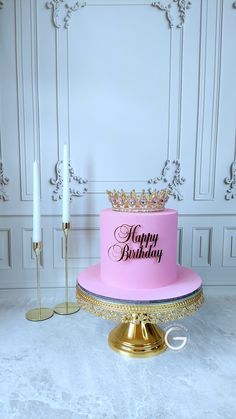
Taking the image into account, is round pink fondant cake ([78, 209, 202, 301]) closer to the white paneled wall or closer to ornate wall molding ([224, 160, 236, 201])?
the white paneled wall

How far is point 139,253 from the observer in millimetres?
1160

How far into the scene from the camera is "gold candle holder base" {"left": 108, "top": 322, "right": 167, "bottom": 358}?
48.8 inches

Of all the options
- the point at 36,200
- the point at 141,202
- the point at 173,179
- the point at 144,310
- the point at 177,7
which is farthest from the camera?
the point at 173,179

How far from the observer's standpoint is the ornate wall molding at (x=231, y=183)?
1849 mm

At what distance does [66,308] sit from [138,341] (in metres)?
0.57

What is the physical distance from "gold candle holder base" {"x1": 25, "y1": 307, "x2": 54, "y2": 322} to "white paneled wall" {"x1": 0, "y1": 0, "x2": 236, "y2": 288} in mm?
248

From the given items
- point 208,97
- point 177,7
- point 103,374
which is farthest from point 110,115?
point 103,374

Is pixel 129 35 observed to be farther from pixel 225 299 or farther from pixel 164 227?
pixel 225 299

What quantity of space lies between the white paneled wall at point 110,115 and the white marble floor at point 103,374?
52 centimetres

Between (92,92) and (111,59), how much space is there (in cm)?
22

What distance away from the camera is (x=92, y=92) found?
178 cm

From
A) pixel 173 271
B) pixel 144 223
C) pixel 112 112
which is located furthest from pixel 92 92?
pixel 173 271

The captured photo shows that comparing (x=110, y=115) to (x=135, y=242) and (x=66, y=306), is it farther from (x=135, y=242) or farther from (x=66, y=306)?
(x=66, y=306)

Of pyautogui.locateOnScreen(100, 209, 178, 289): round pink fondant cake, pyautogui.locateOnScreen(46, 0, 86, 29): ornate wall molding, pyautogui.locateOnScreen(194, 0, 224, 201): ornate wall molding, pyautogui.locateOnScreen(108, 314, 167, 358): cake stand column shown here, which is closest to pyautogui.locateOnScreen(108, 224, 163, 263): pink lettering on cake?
pyautogui.locateOnScreen(100, 209, 178, 289): round pink fondant cake
